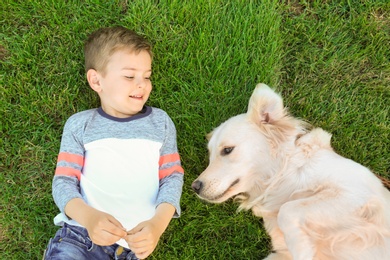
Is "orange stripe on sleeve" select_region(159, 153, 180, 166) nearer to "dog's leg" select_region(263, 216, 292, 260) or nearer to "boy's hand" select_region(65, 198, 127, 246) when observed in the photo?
"boy's hand" select_region(65, 198, 127, 246)

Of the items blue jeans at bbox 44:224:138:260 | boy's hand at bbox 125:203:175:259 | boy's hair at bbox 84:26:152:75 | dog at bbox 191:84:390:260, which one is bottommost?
blue jeans at bbox 44:224:138:260

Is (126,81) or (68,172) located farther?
(126,81)

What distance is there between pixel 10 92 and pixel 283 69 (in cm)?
253

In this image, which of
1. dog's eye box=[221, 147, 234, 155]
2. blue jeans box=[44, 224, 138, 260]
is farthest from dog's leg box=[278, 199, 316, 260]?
blue jeans box=[44, 224, 138, 260]

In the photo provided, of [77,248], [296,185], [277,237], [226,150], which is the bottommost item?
[77,248]

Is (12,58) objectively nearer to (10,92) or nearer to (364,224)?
(10,92)

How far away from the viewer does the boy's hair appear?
3238mm

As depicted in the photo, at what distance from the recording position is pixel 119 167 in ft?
10.2

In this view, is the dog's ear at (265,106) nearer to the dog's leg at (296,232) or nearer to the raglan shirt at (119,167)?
the dog's leg at (296,232)

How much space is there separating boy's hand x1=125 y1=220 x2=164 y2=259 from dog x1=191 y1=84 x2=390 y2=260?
47cm

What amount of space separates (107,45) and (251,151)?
1442 mm

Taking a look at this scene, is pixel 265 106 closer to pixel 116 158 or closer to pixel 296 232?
pixel 296 232

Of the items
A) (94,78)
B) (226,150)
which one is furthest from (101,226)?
(94,78)

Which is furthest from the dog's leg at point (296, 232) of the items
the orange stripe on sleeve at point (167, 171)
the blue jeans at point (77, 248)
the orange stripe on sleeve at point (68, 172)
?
the orange stripe on sleeve at point (68, 172)
